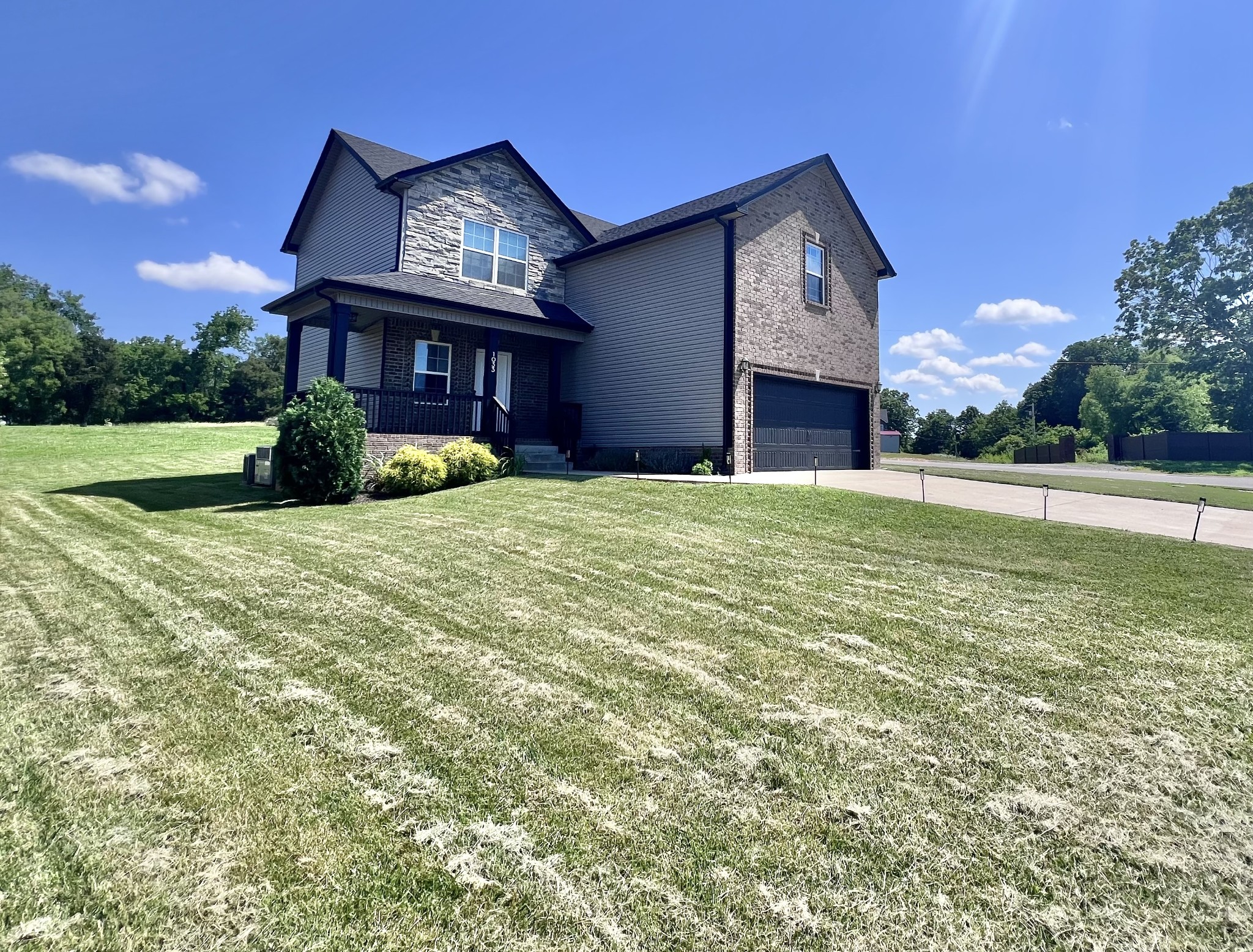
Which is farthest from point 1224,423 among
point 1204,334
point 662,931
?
point 662,931

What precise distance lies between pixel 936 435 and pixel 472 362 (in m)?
64.5

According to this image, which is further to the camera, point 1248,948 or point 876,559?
point 876,559

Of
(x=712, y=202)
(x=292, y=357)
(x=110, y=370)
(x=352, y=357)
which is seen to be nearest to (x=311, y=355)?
(x=292, y=357)

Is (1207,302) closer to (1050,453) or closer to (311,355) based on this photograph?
(1050,453)

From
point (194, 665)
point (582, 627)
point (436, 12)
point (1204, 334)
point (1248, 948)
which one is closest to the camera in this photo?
point (1248, 948)

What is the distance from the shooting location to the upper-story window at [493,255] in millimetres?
15953

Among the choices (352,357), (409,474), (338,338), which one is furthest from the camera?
(352,357)

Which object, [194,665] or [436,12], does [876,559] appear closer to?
[194,665]

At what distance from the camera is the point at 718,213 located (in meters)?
13.6

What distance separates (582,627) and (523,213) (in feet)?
51.1

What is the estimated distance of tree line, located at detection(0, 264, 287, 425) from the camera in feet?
138

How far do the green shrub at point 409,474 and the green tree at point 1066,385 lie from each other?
74.1 metres

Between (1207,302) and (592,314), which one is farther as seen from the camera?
(1207,302)

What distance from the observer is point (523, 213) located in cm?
1700
